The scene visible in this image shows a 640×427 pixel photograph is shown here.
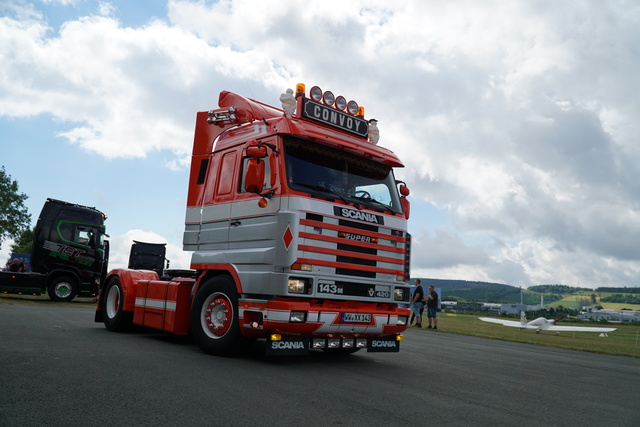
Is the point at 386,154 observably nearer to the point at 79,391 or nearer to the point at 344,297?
the point at 344,297

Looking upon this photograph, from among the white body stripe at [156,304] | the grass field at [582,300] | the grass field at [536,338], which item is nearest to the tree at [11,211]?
the grass field at [536,338]

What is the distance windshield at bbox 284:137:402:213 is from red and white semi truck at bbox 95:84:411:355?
2 centimetres

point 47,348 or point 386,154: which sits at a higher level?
Answer: point 386,154

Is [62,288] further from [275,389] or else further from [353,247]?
[275,389]

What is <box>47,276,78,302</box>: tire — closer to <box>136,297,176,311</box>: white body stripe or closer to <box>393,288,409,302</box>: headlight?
<box>136,297,176,311</box>: white body stripe

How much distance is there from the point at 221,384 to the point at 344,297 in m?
2.21

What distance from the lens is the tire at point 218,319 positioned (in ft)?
23.3

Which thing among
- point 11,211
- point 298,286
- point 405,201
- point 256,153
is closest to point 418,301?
point 405,201

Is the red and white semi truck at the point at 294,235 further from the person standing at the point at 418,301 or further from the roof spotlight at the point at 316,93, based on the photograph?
the person standing at the point at 418,301

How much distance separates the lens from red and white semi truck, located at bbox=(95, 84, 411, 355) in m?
6.60

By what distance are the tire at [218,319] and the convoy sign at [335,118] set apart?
277 centimetres

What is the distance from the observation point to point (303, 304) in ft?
21.3

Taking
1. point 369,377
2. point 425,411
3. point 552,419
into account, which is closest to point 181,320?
point 369,377

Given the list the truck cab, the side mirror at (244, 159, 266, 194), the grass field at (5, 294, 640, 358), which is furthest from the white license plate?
the truck cab
